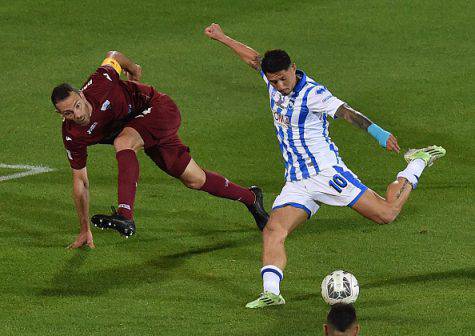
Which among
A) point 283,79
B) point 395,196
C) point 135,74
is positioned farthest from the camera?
point 135,74

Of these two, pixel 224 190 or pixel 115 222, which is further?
pixel 224 190

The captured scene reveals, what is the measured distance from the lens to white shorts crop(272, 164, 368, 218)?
13.1 metres

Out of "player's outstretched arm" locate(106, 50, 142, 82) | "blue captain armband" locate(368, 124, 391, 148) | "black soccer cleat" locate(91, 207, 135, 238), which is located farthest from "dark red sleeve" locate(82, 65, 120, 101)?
"blue captain armband" locate(368, 124, 391, 148)

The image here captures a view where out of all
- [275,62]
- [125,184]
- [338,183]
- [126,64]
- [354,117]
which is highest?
[275,62]

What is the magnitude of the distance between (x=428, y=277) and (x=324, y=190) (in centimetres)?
146

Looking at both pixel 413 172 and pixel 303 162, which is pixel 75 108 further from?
pixel 413 172

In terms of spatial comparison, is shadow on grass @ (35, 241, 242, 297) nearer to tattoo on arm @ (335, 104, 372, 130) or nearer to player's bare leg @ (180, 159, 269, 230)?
player's bare leg @ (180, 159, 269, 230)

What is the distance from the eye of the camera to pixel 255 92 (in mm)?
21188

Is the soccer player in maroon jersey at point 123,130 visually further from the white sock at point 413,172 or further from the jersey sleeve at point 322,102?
the white sock at point 413,172

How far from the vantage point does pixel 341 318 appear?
8.36 m

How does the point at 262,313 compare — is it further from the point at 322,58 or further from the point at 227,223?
the point at 322,58

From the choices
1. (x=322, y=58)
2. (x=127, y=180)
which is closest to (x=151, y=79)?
(x=322, y=58)

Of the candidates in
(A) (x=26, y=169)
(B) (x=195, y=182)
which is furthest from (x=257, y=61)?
(A) (x=26, y=169)

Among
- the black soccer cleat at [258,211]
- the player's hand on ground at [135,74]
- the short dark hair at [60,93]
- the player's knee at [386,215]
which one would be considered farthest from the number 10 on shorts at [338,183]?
the player's hand on ground at [135,74]
